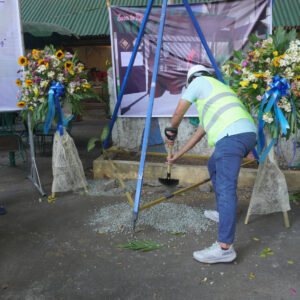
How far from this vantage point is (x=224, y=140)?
2.96m

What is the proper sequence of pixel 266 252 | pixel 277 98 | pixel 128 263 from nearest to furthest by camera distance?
pixel 128 263 < pixel 266 252 < pixel 277 98

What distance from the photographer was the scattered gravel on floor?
3.69 metres

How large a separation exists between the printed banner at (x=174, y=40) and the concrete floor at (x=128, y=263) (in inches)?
89.4

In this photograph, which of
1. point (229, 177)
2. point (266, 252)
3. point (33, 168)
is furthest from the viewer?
point (33, 168)

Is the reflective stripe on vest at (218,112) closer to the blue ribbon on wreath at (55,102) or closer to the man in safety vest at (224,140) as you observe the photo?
the man in safety vest at (224,140)

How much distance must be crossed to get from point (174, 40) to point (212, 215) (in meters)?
3.13

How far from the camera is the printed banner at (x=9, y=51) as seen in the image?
4.39 meters

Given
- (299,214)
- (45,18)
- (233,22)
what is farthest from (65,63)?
(45,18)

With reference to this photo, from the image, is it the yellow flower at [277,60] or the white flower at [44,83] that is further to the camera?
the white flower at [44,83]

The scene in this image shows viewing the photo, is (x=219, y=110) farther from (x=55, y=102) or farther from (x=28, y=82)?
(x=28, y=82)

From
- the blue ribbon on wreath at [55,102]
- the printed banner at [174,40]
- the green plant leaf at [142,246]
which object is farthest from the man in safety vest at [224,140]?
the printed banner at [174,40]

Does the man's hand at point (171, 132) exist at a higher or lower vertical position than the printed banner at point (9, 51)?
lower

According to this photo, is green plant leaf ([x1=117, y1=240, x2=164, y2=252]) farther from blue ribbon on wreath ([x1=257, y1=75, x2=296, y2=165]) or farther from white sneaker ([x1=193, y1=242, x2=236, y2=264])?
blue ribbon on wreath ([x1=257, y1=75, x2=296, y2=165])

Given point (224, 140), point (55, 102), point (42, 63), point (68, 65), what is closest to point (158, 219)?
point (224, 140)
